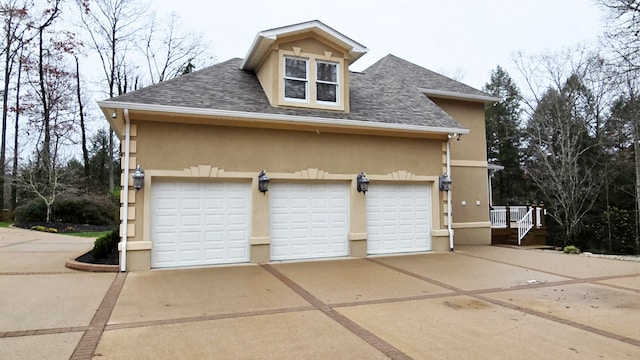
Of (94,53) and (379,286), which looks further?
(94,53)

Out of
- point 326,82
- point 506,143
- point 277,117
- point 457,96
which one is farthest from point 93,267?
point 506,143

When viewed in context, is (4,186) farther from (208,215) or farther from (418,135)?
(418,135)

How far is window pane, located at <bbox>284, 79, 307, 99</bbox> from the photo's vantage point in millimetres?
10859

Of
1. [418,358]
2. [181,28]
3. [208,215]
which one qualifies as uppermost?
[181,28]

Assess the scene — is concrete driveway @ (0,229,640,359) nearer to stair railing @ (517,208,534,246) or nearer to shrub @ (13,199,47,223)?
stair railing @ (517,208,534,246)

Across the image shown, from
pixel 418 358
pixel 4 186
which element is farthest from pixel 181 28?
pixel 418 358

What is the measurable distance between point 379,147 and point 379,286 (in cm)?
472

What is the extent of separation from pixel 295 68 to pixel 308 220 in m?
4.08

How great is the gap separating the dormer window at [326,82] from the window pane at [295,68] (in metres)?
0.38

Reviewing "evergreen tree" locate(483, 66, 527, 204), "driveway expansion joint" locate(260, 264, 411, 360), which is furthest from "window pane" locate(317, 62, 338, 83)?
"evergreen tree" locate(483, 66, 527, 204)

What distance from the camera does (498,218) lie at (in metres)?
17.3

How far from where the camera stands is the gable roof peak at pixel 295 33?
10516 mm

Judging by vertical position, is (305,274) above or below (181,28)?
below

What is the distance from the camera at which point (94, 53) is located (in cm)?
2922
